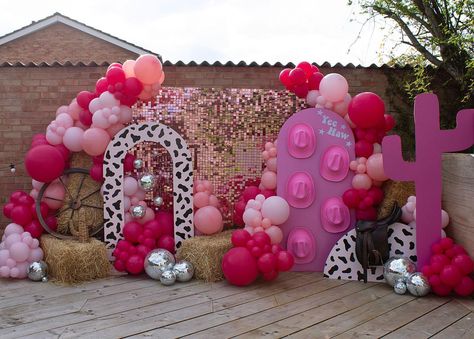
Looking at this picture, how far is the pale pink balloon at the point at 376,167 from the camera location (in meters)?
4.29

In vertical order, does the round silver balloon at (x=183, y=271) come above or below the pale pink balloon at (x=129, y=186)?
below

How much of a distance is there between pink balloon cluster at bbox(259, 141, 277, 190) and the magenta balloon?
201 cm

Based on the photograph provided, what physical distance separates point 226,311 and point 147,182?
1690mm

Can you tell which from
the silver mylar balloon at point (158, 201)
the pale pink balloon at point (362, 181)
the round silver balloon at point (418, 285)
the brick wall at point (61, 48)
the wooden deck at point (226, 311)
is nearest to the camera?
the wooden deck at point (226, 311)

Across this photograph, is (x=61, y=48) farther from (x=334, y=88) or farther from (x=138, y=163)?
(x=334, y=88)

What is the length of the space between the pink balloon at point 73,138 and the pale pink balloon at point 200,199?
1.28 m

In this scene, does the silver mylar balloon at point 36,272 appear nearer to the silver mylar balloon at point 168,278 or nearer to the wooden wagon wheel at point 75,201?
the wooden wagon wheel at point 75,201

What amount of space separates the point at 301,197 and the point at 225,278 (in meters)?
1.04

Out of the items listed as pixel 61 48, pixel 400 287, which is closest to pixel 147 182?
pixel 400 287

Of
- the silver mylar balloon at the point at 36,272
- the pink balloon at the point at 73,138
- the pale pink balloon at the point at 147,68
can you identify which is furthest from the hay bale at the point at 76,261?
the pale pink balloon at the point at 147,68

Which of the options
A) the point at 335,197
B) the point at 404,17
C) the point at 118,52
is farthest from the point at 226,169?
the point at 118,52

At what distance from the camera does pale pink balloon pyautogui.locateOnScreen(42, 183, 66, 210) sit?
4.67 m

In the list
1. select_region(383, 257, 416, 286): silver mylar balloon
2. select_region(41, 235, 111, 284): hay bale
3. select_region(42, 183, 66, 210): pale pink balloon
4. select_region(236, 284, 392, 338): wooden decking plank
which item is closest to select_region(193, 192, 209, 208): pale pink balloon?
select_region(41, 235, 111, 284): hay bale

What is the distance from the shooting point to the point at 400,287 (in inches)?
147
